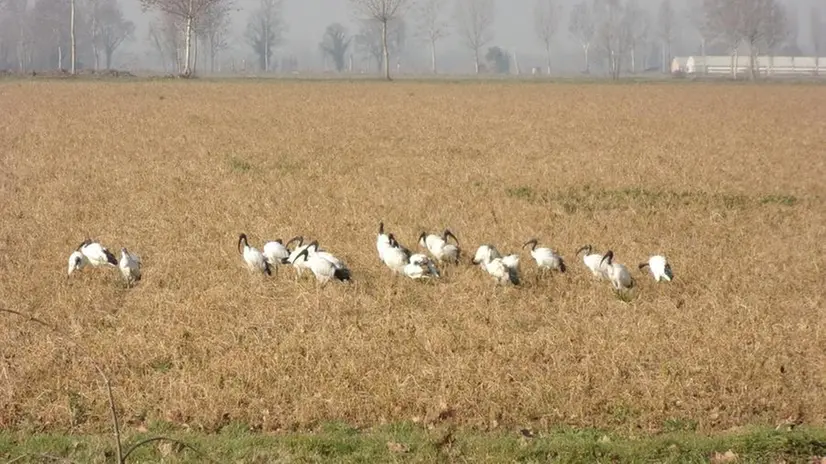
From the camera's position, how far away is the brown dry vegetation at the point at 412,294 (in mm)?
6891

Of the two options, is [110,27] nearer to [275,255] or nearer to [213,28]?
[213,28]

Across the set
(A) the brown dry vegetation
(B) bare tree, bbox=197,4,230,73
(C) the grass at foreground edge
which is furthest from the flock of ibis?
(B) bare tree, bbox=197,4,230,73

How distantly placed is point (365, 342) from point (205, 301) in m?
2.02

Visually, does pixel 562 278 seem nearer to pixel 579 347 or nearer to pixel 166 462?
pixel 579 347

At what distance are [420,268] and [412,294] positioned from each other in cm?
45

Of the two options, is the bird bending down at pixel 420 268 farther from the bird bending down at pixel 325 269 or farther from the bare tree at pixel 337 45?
the bare tree at pixel 337 45

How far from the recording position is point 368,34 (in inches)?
6949

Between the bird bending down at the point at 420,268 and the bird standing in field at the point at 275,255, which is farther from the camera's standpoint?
the bird standing in field at the point at 275,255

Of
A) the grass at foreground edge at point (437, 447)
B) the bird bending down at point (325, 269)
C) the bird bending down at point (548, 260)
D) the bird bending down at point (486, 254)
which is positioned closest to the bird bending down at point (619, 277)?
the bird bending down at point (548, 260)

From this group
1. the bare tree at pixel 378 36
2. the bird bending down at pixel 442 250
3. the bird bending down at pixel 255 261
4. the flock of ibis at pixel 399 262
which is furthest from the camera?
the bare tree at pixel 378 36

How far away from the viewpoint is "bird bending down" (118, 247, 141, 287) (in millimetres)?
9859

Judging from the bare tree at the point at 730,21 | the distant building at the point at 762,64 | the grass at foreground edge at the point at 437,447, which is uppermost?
the bare tree at the point at 730,21

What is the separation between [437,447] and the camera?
6.13 m

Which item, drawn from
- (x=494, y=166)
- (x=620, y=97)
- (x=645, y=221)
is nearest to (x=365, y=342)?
(x=645, y=221)
